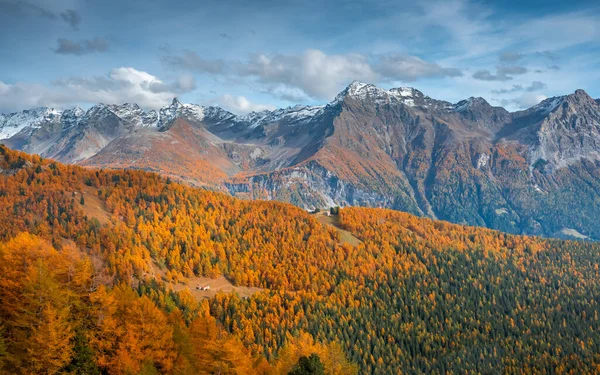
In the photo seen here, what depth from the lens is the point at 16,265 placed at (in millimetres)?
66062

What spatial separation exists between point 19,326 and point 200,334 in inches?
1233

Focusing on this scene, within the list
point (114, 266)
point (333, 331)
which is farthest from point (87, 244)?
point (333, 331)

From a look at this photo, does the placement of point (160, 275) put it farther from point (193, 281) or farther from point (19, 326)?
point (19, 326)

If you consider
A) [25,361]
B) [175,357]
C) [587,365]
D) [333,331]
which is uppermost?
[25,361]

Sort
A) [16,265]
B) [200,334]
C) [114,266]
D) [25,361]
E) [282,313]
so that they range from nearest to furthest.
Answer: [25,361]
[16,265]
[200,334]
[114,266]
[282,313]

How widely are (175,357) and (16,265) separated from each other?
29436mm

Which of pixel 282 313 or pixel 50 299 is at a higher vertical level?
pixel 50 299

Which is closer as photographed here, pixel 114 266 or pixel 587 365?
pixel 114 266

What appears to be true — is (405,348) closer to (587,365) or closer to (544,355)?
(544,355)

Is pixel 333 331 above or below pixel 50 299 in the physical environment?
below

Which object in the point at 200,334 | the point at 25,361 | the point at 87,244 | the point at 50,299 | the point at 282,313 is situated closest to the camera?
the point at 25,361

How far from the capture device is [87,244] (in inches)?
6841

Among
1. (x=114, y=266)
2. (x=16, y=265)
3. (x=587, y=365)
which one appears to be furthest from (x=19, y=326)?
(x=587, y=365)

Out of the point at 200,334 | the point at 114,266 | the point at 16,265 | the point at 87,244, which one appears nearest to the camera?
the point at 16,265
